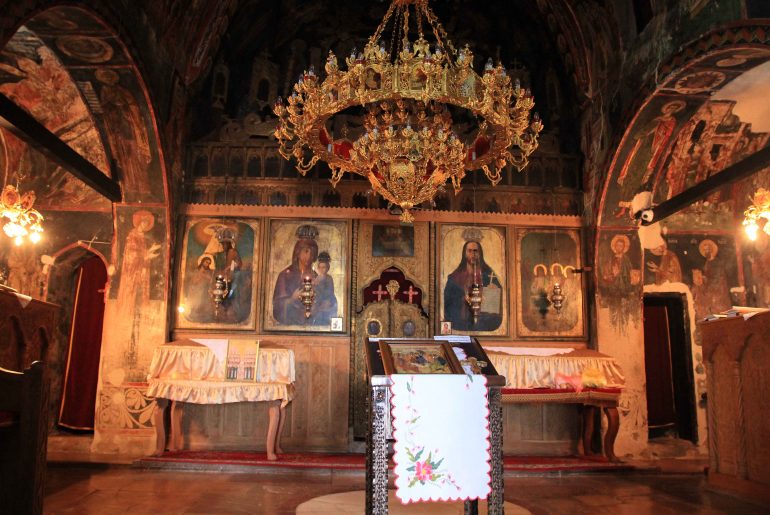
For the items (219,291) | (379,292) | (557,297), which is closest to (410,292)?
(379,292)

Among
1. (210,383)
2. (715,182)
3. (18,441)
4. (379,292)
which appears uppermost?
(715,182)

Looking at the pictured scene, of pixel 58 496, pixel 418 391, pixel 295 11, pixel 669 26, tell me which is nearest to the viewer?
pixel 418 391

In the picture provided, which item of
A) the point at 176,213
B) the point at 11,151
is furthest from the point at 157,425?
the point at 11,151

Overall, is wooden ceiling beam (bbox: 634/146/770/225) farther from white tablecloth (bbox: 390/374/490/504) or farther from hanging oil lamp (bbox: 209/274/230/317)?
hanging oil lamp (bbox: 209/274/230/317)

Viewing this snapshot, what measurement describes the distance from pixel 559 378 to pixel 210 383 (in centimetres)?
518

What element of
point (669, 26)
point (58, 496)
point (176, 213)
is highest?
point (669, 26)

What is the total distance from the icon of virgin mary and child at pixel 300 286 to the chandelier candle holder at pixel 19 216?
3.87 metres

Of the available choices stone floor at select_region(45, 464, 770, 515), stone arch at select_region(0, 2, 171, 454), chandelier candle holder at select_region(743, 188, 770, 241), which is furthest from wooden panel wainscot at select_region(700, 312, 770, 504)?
stone arch at select_region(0, 2, 171, 454)

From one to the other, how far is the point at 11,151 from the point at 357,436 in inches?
296

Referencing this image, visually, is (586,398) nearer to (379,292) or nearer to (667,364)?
(667,364)

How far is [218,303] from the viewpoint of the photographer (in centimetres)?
1035

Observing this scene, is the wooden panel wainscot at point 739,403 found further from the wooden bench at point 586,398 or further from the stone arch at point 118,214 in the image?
the stone arch at point 118,214

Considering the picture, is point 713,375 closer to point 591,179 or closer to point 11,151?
point 591,179

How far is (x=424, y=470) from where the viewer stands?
485cm
